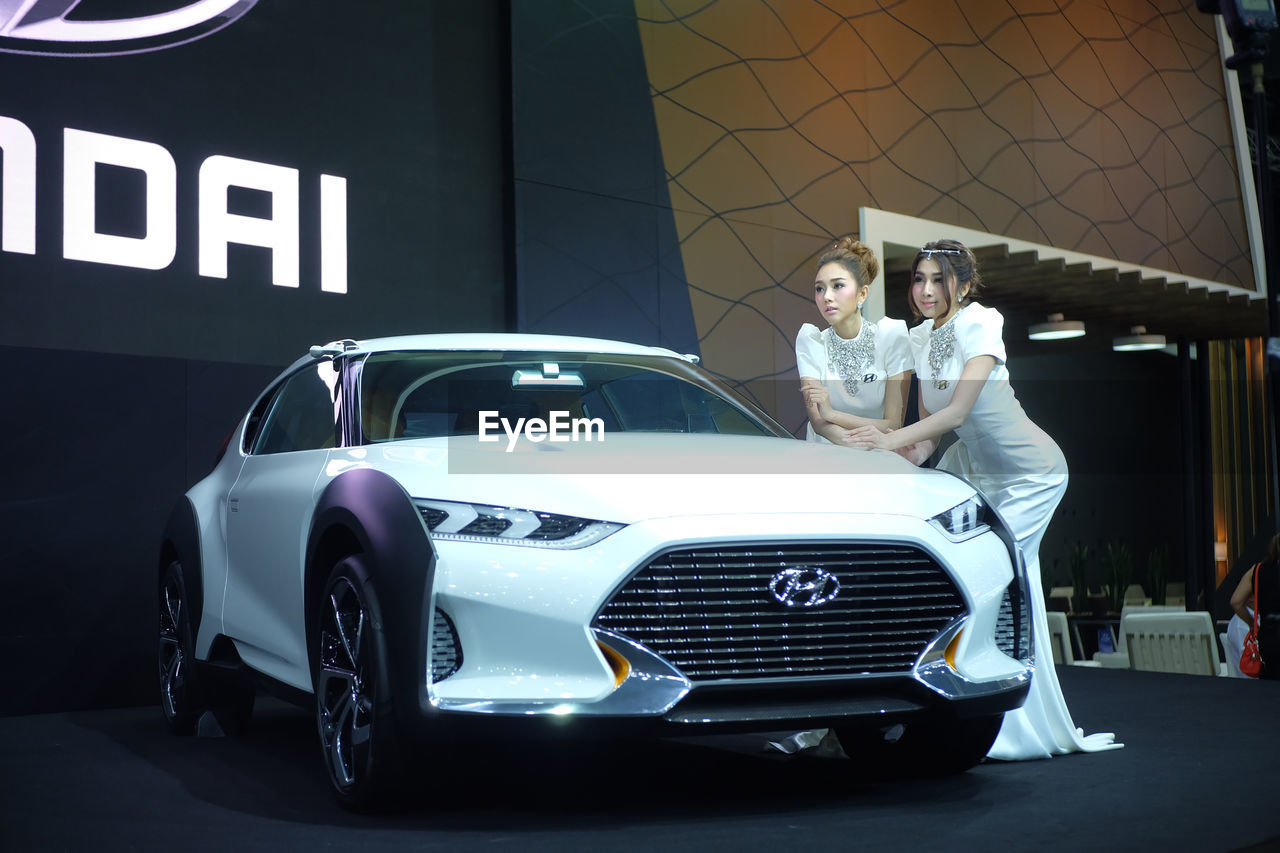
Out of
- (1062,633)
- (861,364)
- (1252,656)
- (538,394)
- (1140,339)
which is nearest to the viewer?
(538,394)

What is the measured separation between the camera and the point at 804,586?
3367mm

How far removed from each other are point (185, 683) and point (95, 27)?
134 inches

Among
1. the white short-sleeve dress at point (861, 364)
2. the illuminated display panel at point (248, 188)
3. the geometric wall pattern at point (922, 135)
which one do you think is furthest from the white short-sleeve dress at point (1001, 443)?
the geometric wall pattern at point (922, 135)

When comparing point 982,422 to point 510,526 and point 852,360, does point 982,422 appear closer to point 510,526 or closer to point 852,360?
point 852,360

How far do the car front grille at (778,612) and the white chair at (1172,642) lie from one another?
491 centimetres

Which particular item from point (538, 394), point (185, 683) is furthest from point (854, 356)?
point (185, 683)

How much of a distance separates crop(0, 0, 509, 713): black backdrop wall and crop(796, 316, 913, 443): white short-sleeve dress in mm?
3201

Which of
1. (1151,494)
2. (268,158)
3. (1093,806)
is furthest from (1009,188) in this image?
(1151,494)

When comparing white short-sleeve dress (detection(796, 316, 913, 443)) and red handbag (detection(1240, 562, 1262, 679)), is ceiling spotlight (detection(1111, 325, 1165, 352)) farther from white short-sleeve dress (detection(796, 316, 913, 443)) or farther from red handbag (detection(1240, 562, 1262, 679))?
white short-sleeve dress (detection(796, 316, 913, 443))

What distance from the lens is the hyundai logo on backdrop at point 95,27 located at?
6.34 m

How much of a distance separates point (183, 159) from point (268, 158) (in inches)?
19.4

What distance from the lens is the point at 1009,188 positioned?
1204 cm

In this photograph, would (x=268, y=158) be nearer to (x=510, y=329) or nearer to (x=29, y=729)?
(x=510, y=329)

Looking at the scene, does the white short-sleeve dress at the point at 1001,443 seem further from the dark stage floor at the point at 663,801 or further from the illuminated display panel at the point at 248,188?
the illuminated display panel at the point at 248,188
